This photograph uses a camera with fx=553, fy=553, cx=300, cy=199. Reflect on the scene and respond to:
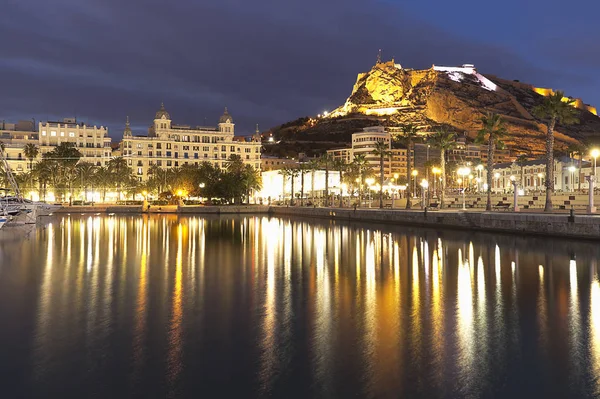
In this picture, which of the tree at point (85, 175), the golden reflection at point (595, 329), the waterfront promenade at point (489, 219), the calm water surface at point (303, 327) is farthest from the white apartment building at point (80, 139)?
the golden reflection at point (595, 329)

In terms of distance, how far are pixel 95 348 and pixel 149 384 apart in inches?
127

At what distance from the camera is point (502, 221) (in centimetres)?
4972

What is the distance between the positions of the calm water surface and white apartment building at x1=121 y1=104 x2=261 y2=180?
130759mm

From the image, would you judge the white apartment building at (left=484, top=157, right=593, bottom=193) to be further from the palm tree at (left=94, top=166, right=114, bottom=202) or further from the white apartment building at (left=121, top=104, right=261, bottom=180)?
the palm tree at (left=94, top=166, right=114, bottom=202)

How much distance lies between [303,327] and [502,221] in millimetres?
37982

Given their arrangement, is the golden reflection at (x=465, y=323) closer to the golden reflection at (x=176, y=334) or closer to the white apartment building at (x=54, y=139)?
the golden reflection at (x=176, y=334)

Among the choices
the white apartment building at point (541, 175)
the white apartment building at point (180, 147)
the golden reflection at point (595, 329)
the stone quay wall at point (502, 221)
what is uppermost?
the white apartment building at point (180, 147)

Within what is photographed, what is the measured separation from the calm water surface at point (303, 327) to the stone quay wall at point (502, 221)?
9613mm

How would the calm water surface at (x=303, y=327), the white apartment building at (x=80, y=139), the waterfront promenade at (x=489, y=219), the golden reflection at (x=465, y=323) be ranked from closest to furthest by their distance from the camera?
1. the calm water surface at (x=303, y=327)
2. the golden reflection at (x=465, y=323)
3. the waterfront promenade at (x=489, y=219)
4. the white apartment building at (x=80, y=139)

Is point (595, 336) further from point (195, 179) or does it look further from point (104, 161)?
point (104, 161)

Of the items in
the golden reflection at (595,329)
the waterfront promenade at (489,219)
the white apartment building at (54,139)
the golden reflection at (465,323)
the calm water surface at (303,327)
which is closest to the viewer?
the calm water surface at (303,327)

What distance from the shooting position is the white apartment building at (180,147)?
522ft

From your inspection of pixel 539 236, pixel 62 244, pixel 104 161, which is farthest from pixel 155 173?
pixel 539 236

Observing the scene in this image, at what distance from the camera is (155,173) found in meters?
150
